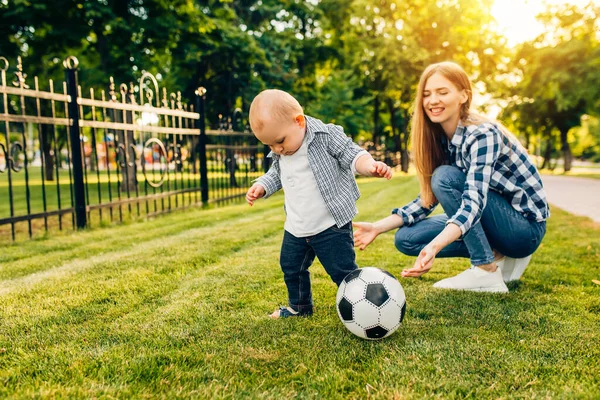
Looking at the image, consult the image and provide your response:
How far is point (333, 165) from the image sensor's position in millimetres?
2857

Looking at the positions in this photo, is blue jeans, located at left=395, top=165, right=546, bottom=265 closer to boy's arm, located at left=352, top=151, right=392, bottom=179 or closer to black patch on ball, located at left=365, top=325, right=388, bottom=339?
boy's arm, located at left=352, top=151, right=392, bottom=179

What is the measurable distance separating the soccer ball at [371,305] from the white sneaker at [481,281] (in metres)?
1.04

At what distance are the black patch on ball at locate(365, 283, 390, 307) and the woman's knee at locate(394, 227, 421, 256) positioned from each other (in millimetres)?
1090

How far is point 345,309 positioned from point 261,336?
0.49 m

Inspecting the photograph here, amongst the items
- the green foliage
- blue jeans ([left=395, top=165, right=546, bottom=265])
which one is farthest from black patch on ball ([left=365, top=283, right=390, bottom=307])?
the green foliage

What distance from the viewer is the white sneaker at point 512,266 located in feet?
12.1

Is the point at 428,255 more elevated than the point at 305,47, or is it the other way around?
the point at 305,47

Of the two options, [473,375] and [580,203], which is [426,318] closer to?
[473,375]

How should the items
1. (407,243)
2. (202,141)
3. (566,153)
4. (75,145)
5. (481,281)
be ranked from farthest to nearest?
(566,153) < (202,141) < (75,145) < (407,243) < (481,281)

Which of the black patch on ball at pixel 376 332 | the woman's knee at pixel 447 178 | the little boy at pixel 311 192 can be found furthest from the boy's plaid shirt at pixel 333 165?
the woman's knee at pixel 447 178

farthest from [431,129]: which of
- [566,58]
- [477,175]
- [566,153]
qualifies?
Answer: [566,153]

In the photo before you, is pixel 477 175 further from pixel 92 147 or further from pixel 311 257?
pixel 92 147

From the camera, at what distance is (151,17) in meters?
13.6

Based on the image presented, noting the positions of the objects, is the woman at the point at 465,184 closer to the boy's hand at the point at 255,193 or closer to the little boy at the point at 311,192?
the little boy at the point at 311,192
